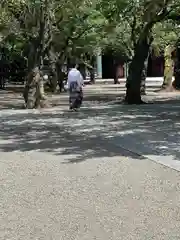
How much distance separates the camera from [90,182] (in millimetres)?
7742

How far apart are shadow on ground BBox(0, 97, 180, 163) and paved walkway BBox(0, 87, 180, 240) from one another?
0.02 metres

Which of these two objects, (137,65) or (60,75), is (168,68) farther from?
(137,65)

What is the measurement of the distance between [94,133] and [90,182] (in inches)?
211

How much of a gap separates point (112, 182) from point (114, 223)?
1.94 metres

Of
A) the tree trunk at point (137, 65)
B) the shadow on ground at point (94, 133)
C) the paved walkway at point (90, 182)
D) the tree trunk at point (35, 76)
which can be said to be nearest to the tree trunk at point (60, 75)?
the tree trunk at point (137, 65)

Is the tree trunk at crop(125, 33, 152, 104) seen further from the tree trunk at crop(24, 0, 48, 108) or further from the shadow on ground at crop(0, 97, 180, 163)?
the tree trunk at crop(24, 0, 48, 108)

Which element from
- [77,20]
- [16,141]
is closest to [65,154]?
[16,141]

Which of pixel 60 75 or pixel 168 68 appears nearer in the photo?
pixel 168 68

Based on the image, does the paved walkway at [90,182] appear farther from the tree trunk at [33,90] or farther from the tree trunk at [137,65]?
the tree trunk at [137,65]

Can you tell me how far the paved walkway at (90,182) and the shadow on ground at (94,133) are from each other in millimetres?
20

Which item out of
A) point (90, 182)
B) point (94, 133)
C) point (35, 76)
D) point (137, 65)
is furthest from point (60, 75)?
point (90, 182)

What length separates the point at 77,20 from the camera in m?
31.1

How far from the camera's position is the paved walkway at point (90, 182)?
565 cm

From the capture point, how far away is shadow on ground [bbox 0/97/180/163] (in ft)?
34.5
